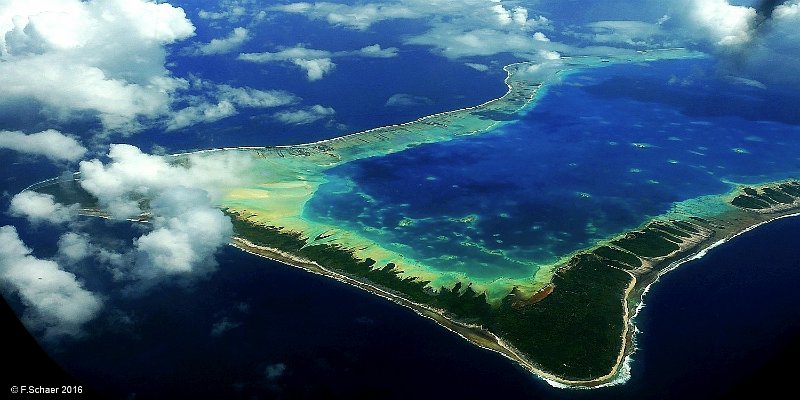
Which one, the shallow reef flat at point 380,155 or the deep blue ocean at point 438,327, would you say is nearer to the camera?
the deep blue ocean at point 438,327

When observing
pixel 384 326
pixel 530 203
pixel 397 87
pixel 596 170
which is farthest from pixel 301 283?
pixel 397 87

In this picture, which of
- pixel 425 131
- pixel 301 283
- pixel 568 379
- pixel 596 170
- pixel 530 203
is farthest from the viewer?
pixel 425 131

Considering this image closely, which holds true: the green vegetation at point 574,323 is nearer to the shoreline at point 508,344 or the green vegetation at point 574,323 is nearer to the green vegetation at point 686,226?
the shoreline at point 508,344

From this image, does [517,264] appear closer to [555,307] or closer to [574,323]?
[555,307]

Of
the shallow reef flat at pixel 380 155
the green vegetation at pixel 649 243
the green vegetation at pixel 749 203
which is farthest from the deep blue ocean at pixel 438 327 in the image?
the shallow reef flat at pixel 380 155

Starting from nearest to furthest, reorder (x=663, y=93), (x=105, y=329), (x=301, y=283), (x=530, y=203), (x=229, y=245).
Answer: (x=105, y=329)
(x=301, y=283)
(x=229, y=245)
(x=530, y=203)
(x=663, y=93)

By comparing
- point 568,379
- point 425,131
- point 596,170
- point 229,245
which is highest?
point 425,131

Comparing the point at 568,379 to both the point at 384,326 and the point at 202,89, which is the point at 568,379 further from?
the point at 202,89
